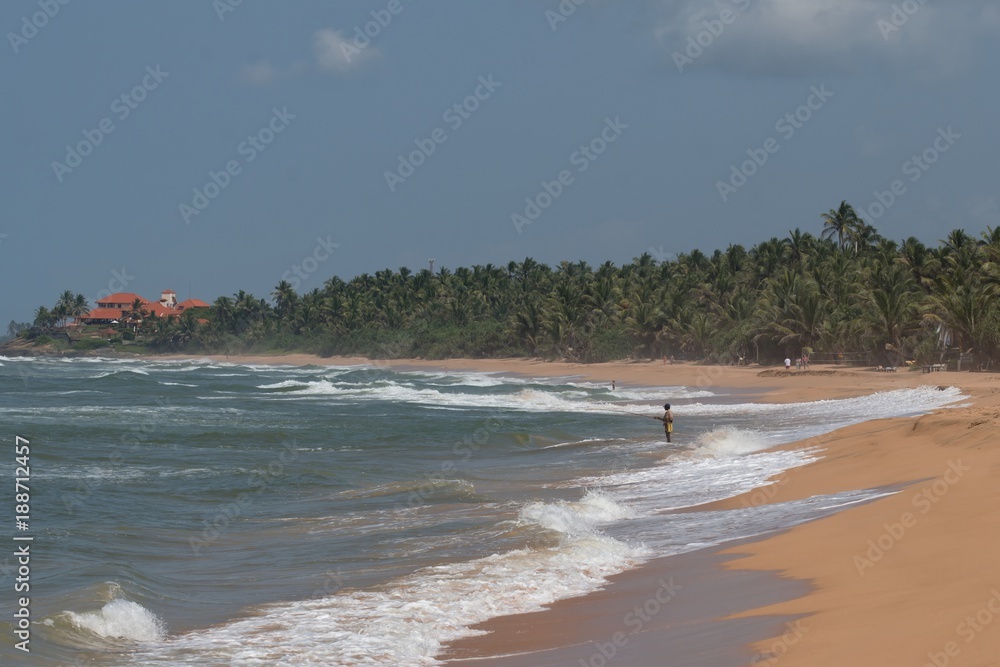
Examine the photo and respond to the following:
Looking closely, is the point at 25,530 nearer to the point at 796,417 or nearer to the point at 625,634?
the point at 625,634

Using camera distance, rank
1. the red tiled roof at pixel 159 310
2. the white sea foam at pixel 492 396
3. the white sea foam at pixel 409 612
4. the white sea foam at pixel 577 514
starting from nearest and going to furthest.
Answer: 1. the white sea foam at pixel 409 612
2. the white sea foam at pixel 577 514
3. the white sea foam at pixel 492 396
4. the red tiled roof at pixel 159 310

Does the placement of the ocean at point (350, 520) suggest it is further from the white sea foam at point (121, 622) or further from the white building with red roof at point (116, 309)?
the white building with red roof at point (116, 309)

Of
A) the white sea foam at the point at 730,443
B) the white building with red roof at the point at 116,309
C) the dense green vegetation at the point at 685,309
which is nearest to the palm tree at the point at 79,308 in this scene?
the white building with red roof at the point at 116,309

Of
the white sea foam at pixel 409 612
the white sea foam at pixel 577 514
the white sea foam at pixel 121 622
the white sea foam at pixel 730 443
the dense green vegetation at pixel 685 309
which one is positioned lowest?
the white sea foam at pixel 121 622

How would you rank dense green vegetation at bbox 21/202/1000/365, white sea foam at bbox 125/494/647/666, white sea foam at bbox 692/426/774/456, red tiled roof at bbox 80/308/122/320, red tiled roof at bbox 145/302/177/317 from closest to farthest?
white sea foam at bbox 125/494/647/666
white sea foam at bbox 692/426/774/456
dense green vegetation at bbox 21/202/1000/365
red tiled roof at bbox 145/302/177/317
red tiled roof at bbox 80/308/122/320

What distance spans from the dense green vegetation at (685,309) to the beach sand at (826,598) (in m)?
34.8

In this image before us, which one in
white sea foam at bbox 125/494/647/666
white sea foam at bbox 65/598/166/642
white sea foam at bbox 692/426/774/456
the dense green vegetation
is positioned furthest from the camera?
the dense green vegetation

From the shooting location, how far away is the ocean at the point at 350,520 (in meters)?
9.79

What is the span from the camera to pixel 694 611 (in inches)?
353

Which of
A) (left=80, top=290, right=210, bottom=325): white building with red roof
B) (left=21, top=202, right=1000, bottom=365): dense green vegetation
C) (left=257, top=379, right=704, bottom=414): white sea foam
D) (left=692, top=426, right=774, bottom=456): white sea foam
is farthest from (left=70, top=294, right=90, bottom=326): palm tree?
(left=692, top=426, right=774, bottom=456): white sea foam

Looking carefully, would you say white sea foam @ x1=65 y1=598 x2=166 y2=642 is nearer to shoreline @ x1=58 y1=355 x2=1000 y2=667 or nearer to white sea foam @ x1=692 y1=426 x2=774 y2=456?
shoreline @ x1=58 y1=355 x2=1000 y2=667

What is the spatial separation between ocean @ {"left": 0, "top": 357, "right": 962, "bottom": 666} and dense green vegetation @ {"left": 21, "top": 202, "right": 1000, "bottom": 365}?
1658cm

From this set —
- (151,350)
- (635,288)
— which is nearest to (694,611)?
(635,288)

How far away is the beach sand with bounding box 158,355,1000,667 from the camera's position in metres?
6.87
